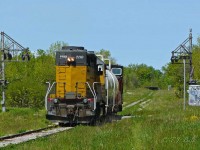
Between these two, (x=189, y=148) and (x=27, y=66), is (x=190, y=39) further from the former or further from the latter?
(x=27, y=66)

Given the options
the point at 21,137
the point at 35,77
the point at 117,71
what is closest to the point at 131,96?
the point at 35,77

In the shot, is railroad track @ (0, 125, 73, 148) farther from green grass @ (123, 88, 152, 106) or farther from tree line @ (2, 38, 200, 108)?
green grass @ (123, 88, 152, 106)

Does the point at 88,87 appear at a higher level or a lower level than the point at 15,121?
higher

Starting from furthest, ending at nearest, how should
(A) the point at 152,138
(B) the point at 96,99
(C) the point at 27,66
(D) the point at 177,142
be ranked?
(C) the point at 27,66 < (B) the point at 96,99 < (A) the point at 152,138 < (D) the point at 177,142

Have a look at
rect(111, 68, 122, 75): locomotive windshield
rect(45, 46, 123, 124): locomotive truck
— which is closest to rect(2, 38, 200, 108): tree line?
rect(111, 68, 122, 75): locomotive windshield

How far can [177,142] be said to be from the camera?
45.5 feet

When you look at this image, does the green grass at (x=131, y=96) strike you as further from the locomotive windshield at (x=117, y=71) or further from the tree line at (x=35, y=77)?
the locomotive windshield at (x=117, y=71)

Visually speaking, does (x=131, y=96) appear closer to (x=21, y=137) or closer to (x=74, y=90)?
(x=74, y=90)

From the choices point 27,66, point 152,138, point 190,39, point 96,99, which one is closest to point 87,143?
point 152,138

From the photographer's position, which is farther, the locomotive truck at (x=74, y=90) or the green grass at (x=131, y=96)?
the green grass at (x=131, y=96)

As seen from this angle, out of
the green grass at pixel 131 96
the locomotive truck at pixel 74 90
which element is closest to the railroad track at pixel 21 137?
the locomotive truck at pixel 74 90

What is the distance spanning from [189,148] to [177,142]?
57.0 inches

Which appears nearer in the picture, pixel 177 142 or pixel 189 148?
pixel 189 148

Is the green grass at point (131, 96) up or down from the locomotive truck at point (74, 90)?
down
